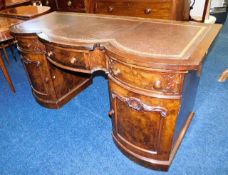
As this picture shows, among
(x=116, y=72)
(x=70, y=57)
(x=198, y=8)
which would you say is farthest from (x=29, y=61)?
(x=198, y=8)

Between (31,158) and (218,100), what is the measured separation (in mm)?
1939

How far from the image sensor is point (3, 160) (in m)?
1.77

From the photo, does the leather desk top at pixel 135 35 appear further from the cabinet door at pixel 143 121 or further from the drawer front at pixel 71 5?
the drawer front at pixel 71 5

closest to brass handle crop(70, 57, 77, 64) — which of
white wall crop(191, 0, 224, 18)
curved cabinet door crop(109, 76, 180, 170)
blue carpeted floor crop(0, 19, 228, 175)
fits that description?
curved cabinet door crop(109, 76, 180, 170)

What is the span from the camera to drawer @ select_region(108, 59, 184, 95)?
1148 millimetres

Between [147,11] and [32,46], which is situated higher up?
[147,11]

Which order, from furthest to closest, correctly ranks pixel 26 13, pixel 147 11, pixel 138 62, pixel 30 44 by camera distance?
pixel 26 13 < pixel 147 11 < pixel 30 44 < pixel 138 62

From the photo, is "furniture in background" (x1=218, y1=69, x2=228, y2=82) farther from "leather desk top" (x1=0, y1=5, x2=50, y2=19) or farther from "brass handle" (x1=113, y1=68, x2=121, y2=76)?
"leather desk top" (x1=0, y1=5, x2=50, y2=19)

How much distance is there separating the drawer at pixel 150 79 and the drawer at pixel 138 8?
1.09 metres

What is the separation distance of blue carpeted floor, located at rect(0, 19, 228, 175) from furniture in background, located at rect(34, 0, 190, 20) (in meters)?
0.92

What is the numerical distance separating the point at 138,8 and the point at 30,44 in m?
1.15

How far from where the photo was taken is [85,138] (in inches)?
76.1

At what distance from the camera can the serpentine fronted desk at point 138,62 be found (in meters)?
1.18

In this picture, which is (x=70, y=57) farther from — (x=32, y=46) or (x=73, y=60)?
(x=32, y=46)
